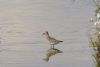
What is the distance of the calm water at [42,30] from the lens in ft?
33.9

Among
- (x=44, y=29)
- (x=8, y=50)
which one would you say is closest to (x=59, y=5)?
(x=44, y=29)

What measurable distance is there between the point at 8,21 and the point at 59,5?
121 inches

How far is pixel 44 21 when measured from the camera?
47.5ft

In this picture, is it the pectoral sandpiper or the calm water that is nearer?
the calm water

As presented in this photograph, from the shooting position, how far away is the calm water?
1032cm

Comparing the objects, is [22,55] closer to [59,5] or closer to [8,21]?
[8,21]

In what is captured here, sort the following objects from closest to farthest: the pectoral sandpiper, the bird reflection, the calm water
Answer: the calm water → the bird reflection → the pectoral sandpiper

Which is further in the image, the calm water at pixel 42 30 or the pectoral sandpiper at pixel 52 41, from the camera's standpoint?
the pectoral sandpiper at pixel 52 41

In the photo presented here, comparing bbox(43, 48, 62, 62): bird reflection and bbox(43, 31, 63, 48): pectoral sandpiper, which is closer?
bbox(43, 48, 62, 62): bird reflection

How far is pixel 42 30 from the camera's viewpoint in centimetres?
1330

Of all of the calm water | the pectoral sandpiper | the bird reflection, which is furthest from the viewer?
the pectoral sandpiper

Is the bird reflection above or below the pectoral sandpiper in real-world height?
below

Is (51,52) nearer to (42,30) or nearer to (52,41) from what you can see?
(52,41)

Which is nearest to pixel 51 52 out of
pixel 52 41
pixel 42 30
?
pixel 52 41
